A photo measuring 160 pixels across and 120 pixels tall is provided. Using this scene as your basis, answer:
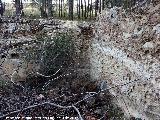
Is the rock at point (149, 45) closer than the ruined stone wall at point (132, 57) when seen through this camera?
No

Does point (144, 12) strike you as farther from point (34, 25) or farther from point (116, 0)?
point (116, 0)

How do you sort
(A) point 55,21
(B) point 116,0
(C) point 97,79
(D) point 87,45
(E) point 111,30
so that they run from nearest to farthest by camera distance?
(E) point 111,30
(C) point 97,79
(D) point 87,45
(A) point 55,21
(B) point 116,0

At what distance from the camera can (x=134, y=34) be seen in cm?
916

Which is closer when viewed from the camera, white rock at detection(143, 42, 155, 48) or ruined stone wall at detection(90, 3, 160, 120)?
ruined stone wall at detection(90, 3, 160, 120)

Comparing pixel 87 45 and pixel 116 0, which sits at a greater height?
pixel 116 0

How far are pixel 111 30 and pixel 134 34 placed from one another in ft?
5.27

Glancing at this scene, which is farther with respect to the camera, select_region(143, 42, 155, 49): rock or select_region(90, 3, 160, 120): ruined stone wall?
select_region(143, 42, 155, 49): rock

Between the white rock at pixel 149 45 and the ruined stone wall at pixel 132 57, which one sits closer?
the ruined stone wall at pixel 132 57

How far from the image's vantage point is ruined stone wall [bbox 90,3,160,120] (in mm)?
7781

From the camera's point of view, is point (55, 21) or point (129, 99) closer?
point (129, 99)

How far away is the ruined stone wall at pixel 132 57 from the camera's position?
7.78m

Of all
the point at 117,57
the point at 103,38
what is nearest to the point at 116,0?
the point at 103,38

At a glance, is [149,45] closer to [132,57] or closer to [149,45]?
[149,45]

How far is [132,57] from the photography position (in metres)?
8.93
